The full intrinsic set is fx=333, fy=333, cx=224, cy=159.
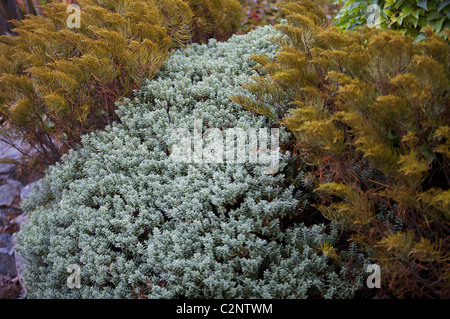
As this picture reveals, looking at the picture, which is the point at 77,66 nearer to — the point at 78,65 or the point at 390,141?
the point at 78,65

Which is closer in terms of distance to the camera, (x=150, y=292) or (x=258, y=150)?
(x=150, y=292)

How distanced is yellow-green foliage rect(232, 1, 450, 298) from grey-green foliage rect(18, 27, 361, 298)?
1.03 feet

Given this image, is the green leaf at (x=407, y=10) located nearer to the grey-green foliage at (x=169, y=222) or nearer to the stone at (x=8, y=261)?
the grey-green foliage at (x=169, y=222)

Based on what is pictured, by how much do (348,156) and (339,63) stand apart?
2.09 ft

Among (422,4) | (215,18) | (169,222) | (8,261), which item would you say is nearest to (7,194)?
(8,261)

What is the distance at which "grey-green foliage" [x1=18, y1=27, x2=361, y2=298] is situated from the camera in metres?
2.01

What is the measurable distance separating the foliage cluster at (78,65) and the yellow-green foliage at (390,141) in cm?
150

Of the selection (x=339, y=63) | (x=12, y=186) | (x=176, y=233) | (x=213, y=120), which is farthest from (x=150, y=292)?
(x=12, y=186)

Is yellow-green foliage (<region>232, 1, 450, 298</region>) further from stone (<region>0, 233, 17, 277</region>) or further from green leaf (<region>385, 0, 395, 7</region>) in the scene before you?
stone (<region>0, 233, 17, 277</region>)

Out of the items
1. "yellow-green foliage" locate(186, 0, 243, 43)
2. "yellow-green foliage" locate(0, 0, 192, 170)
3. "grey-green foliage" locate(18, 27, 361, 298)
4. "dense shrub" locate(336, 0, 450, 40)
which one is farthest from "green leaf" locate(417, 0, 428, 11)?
"yellow-green foliage" locate(186, 0, 243, 43)

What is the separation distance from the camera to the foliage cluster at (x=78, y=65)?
9.27 feet

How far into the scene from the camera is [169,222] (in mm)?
2287

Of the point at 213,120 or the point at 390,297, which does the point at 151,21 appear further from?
Result: the point at 390,297
